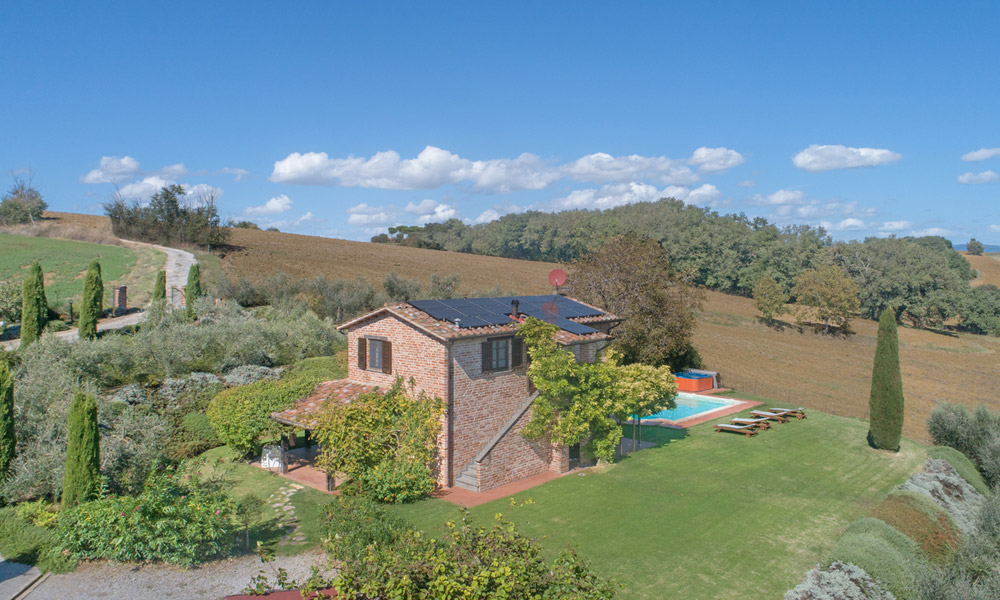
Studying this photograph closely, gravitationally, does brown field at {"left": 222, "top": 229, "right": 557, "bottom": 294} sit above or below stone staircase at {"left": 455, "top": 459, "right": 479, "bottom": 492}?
above

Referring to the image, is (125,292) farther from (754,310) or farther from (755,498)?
(754,310)

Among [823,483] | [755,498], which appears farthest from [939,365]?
[755,498]

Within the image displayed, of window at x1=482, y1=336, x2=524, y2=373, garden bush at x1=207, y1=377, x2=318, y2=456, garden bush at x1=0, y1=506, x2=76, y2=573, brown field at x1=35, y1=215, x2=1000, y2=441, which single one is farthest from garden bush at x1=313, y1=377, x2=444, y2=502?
brown field at x1=35, y1=215, x2=1000, y2=441

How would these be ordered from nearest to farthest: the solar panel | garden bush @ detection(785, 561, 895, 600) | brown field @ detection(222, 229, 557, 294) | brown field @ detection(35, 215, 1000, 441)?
1. garden bush @ detection(785, 561, 895, 600)
2. the solar panel
3. brown field @ detection(35, 215, 1000, 441)
4. brown field @ detection(222, 229, 557, 294)

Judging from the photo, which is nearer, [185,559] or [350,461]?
[185,559]

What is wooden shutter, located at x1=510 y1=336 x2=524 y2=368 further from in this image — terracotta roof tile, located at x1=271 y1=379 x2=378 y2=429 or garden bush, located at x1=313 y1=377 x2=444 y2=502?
terracotta roof tile, located at x1=271 y1=379 x2=378 y2=429

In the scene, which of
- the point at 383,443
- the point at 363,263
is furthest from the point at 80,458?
the point at 363,263

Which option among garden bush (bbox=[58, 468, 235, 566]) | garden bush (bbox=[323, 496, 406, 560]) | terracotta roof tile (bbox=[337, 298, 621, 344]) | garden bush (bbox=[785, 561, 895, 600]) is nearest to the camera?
garden bush (bbox=[323, 496, 406, 560])
